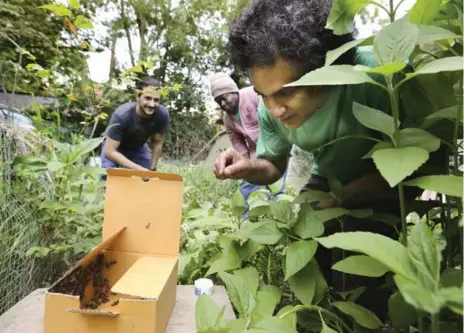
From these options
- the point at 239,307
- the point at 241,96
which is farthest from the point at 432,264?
the point at 241,96

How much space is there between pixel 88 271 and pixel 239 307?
1.96ft

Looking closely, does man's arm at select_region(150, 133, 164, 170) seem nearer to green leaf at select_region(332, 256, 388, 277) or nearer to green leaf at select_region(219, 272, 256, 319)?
green leaf at select_region(219, 272, 256, 319)

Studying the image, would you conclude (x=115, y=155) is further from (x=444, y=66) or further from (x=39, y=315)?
(x=444, y=66)

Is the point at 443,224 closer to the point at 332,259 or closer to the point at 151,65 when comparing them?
the point at 332,259

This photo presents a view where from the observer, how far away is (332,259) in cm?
131

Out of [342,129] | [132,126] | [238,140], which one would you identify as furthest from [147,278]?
[132,126]

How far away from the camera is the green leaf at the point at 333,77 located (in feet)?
1.67

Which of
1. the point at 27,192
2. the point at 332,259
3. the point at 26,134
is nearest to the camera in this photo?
the point at 332,259

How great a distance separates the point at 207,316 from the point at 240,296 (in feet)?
0.22

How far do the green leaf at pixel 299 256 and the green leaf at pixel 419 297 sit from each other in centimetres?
38

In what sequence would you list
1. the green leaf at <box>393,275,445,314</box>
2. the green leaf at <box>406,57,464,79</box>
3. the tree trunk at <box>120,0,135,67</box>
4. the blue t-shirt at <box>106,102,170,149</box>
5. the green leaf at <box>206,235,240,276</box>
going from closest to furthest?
the green leaf at <box>393,275,445,314</box>
the green leaf at <box>406,57,464,79</box>
the green leaf at <box>206,235,240,276</box>
the blue t-shirt at <box>106,102,170,149</box>
the tree trunk at <box>120,0,135,67</box>

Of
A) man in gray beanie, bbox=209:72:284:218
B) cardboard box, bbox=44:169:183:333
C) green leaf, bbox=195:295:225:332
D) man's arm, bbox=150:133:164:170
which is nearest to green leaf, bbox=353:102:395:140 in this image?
green leaf, bbox=195:295:225:332

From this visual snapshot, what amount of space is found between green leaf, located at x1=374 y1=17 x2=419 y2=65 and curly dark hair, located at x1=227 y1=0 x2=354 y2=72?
1.31 ft

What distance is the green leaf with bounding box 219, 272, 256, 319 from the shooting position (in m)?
0.65
